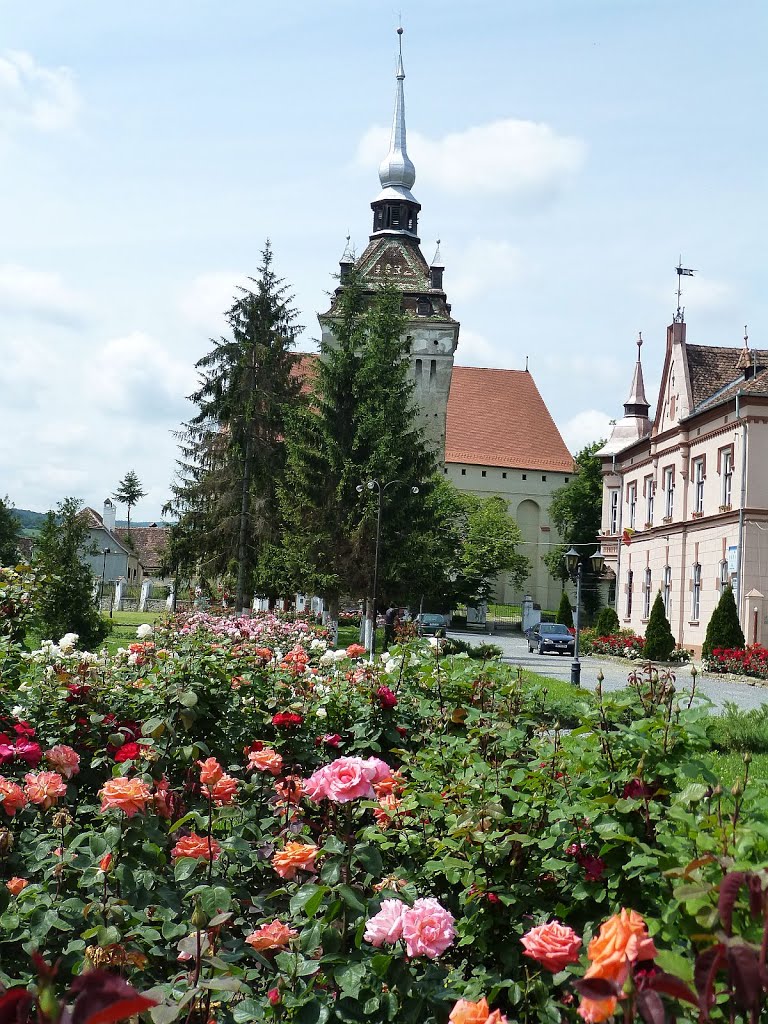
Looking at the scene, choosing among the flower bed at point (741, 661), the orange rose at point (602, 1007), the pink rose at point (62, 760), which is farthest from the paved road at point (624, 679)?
the orange rose at point (602, 1007)

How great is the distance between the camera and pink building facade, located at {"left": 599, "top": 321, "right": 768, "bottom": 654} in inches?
1203

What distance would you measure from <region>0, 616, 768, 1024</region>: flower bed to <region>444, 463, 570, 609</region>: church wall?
71394 millimetres

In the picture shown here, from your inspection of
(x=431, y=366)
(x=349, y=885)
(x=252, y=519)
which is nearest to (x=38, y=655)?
(x=349, y=885)

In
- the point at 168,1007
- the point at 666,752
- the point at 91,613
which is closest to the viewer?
the point at 168,1007

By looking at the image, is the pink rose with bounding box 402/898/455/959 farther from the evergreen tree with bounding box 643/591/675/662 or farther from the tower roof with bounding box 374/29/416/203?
the tower roof with bounding box 374/29/416/203

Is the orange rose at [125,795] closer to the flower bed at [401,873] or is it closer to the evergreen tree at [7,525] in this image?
the flower bed at [401,873]

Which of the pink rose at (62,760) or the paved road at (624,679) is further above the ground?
the pink rose at (62,760)

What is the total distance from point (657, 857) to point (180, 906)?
1.70 metres

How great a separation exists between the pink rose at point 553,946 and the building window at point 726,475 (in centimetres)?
3143

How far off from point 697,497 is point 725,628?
794 cm

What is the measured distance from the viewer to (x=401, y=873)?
3.74 metres

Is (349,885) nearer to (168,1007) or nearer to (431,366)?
(168,1007)

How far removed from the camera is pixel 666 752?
3555 millimetres

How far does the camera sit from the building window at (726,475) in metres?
32.1
